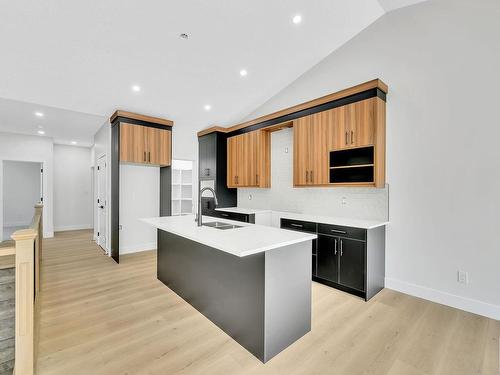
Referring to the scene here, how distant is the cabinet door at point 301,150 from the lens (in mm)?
3832

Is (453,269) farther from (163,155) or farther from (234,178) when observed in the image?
(163,155)

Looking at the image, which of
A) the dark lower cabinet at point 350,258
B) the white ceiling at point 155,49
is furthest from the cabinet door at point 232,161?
the dark lower cabinet at point 350,258

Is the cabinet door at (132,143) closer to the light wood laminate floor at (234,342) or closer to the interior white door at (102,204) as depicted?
the interior white door at (102,204)

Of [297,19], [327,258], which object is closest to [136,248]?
[327,258]

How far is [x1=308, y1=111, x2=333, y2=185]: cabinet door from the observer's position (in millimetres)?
3561

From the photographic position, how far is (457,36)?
2754mm

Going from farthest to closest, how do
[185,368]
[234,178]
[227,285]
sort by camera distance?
[234,178] → [227,285] → [185,368]

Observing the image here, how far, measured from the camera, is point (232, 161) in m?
5.32

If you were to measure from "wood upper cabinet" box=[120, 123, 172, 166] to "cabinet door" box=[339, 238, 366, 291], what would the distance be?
12.3ft

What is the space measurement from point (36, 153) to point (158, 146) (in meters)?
3.74

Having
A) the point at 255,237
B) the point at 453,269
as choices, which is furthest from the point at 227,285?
the point at 453,269

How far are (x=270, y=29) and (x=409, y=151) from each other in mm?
2410

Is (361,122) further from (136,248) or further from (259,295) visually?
(136,248)

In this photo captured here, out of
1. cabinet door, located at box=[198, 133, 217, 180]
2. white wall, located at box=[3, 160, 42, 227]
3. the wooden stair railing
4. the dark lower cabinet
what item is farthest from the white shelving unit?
white wall, located at box=[3, 160, 42, 227]
